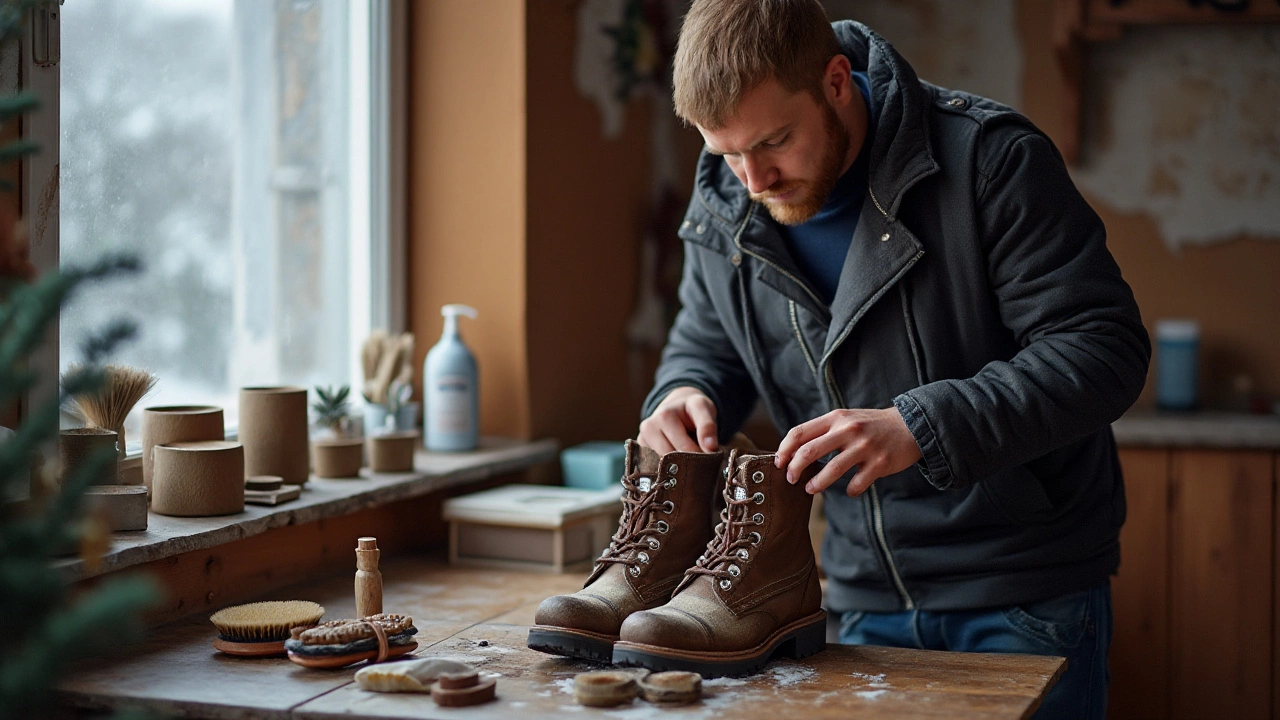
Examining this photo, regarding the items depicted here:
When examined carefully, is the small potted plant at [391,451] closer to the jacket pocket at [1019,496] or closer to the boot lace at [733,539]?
the boot lace at [733,539]

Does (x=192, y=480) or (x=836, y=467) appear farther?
(x=192, y=480)

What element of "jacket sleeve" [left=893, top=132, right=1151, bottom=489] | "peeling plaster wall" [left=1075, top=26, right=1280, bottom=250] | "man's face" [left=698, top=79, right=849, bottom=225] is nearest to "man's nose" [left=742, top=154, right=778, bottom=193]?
"man's face" [left=698, top=79, right=849, bottom=225]

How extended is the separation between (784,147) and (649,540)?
56 cm

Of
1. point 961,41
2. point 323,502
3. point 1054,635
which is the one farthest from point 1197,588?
A: point 323,502

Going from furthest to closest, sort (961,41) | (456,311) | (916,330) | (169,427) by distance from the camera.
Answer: (961,41) < (456,311) < (169,427) < (916,330)

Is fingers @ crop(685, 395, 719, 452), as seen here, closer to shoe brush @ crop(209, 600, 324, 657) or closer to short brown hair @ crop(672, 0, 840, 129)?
short brown hair @ crop(672, 0, 840, 129)

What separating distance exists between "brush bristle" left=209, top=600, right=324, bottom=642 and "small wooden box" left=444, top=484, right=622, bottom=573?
26.9 inches

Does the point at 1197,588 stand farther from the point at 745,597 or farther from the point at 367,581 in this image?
the point at 367,581

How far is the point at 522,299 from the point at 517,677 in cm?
129

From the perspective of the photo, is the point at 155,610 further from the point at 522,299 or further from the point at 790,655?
the point at 522,299

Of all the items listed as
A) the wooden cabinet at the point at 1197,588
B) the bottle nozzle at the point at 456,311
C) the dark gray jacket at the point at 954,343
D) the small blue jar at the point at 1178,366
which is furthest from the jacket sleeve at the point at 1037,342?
the small blue jar at the point at 1178,366

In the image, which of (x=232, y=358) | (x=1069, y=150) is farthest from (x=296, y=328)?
(x=1069, y=150)

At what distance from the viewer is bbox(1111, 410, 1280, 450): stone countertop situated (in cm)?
288

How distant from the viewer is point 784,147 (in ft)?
5.48
